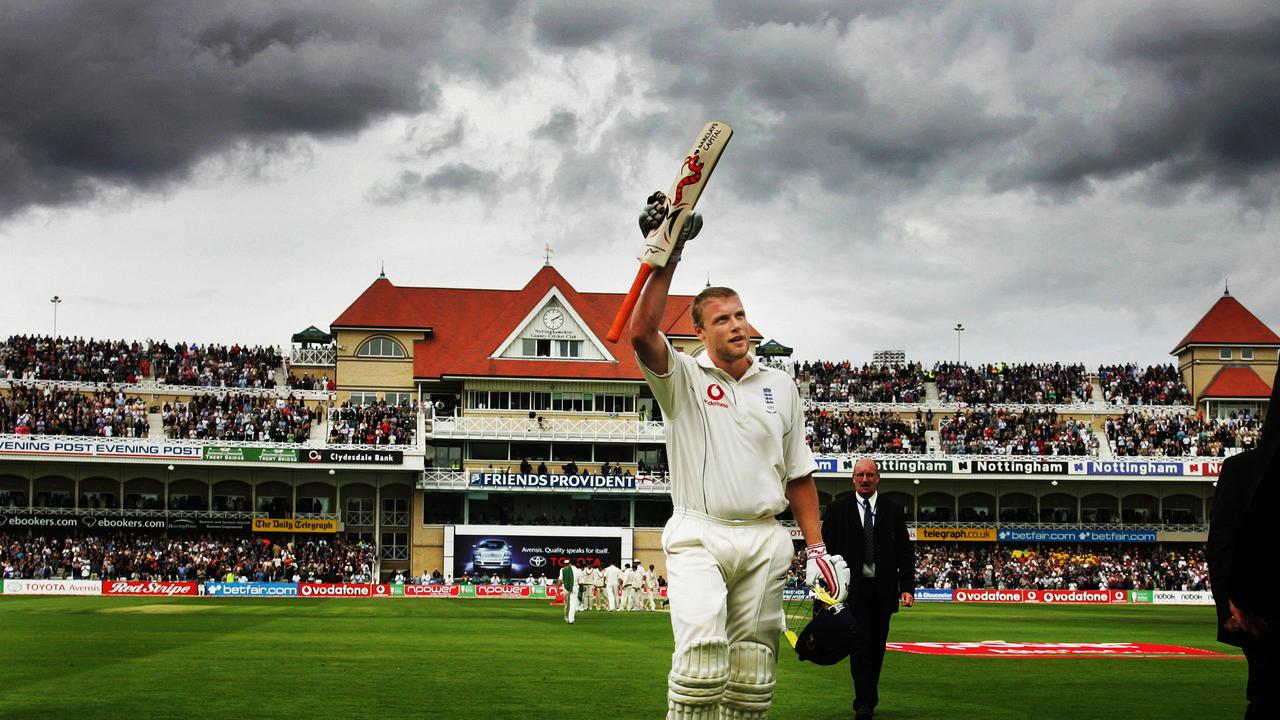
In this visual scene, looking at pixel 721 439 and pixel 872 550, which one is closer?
pixel 721 439

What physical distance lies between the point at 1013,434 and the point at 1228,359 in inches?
678

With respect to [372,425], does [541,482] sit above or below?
below

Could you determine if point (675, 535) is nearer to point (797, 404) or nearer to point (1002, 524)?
point (797, 404)

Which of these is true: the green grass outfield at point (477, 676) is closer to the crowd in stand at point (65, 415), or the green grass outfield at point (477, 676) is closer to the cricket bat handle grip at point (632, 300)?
the cricket bat handle grip at point (632, 300)

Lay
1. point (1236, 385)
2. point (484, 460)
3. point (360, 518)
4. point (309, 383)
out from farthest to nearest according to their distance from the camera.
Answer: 1. point (1236, 385)
2. point (309, 383)
3. point (484, 460)
4. point (360, 518)

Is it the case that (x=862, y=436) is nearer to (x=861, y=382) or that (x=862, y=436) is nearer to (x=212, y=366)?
(x=861, y=382)

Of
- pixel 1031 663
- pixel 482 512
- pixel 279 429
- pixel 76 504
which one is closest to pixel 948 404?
pixel 482 512

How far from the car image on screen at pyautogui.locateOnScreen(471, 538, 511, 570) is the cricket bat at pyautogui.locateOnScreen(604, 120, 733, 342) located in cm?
5471

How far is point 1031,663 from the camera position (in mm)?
17469

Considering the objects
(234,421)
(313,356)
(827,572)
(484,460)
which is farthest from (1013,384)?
(827,572)

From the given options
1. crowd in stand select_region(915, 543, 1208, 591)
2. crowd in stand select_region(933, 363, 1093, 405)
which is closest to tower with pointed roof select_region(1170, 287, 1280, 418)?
crowd in stand select_region(933, 363, 1093, 405)

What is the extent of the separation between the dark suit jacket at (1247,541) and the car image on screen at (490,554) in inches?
2177

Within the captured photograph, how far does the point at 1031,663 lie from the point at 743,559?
12.1 meters

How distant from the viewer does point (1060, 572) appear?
195 feet
